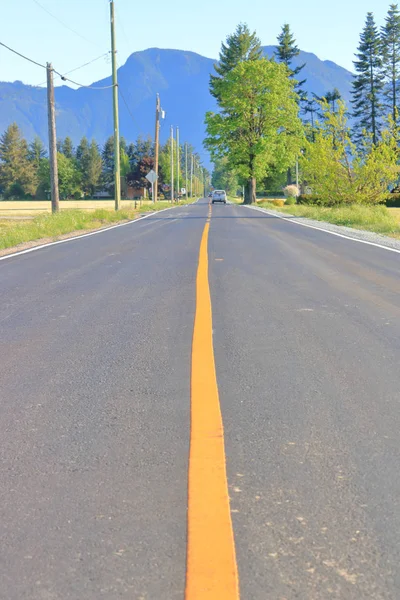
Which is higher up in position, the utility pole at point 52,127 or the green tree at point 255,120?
the green tree at point 255,120

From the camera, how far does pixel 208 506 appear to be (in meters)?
2.59

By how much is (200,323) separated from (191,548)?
3.87 metres

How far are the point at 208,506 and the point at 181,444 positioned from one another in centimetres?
67

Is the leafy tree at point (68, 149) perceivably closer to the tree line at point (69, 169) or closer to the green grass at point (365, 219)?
the tree line at point (69, 169)

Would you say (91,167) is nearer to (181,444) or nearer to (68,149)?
(68,149)

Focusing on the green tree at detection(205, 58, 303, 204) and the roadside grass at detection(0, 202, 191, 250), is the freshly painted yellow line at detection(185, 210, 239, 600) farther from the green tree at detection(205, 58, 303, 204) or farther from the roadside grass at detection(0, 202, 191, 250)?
the green tree at detection(205, 58, 303, 204)

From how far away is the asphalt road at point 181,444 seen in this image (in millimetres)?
2180

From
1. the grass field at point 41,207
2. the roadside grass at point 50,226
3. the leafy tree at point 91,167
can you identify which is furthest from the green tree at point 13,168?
the roadside grass at point 50,226

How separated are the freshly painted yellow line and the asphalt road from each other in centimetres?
4

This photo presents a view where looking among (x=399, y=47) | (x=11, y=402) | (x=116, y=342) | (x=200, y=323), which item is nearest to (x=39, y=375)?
(x=11, y=402)

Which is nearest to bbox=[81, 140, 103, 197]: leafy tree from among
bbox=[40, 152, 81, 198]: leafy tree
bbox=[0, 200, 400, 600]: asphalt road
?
bbox=[40, 152, 81, 198]: leafy tree

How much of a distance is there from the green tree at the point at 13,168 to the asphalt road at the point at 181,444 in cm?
11939

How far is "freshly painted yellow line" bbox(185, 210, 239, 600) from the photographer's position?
6.82 ft

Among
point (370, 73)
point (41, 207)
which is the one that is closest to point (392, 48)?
point (370, 73)
